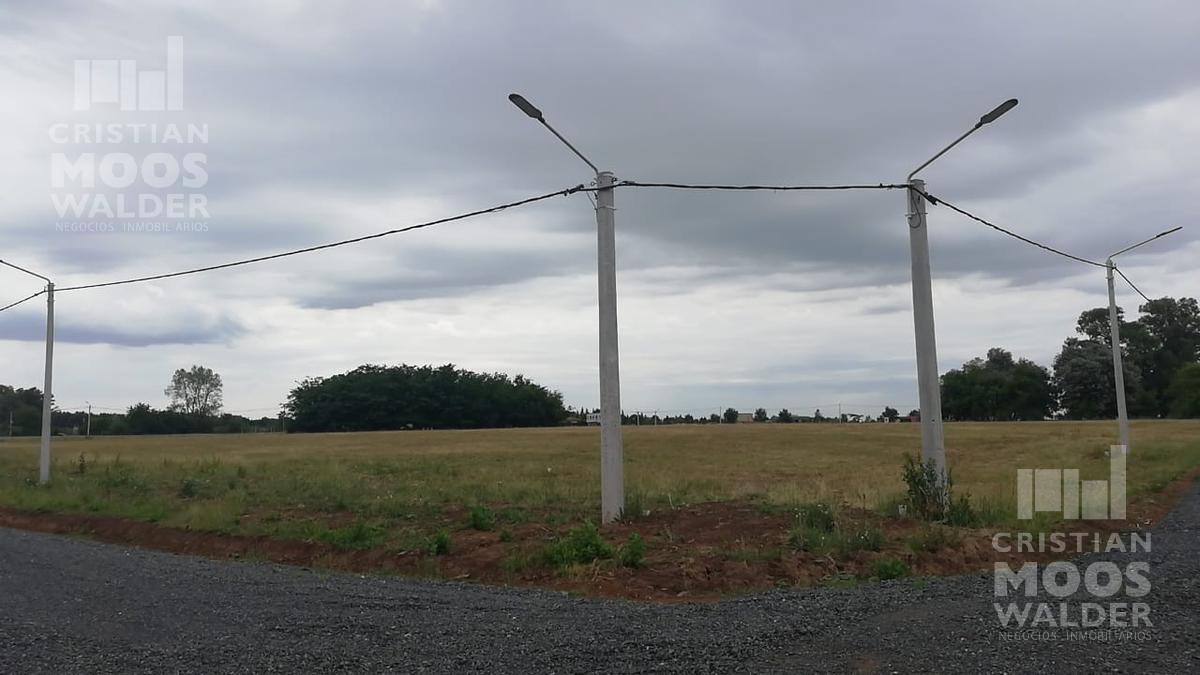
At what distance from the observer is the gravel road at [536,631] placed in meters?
6.82

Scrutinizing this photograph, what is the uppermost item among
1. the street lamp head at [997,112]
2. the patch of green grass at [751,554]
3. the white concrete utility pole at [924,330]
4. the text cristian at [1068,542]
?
the street lamp head at [997,112]

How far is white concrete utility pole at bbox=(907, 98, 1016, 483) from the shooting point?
1513 cm

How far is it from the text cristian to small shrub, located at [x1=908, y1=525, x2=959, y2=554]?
2.06 ft

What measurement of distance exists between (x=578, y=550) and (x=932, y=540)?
4.82m

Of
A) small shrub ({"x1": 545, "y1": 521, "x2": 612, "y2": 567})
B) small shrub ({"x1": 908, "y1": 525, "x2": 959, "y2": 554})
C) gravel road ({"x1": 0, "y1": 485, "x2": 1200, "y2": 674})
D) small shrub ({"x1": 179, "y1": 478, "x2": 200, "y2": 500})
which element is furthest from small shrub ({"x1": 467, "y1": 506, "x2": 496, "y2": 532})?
small shrub ({"x1": 179, "y1": 478, "x2": 200, "y2": 500})

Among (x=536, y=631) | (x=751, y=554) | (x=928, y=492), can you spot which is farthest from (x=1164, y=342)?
(x=536, y=631)

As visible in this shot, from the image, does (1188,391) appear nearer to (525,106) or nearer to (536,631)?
(525,106)

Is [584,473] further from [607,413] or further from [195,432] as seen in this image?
[195,432]

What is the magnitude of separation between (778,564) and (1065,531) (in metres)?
5.81

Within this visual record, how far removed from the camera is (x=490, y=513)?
1673cm

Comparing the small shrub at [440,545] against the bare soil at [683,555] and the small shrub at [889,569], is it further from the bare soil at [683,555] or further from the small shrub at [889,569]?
the small shrub at [889,569]

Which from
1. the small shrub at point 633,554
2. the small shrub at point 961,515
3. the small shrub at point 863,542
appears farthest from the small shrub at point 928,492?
the small shrub at point 633,554

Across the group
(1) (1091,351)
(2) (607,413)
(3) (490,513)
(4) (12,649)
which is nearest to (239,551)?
(3) (490,513)

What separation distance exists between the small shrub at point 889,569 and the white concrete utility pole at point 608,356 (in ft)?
15.0
